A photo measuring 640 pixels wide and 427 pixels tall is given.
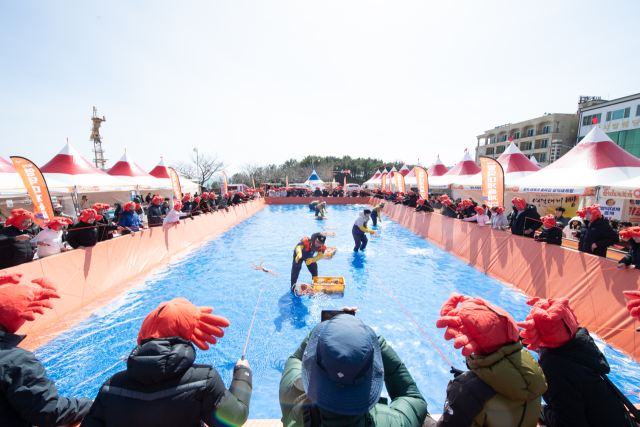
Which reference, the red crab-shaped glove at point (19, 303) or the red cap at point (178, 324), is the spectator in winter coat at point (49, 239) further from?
the red cap at point (178, 324)

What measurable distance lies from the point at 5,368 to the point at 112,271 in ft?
20.7

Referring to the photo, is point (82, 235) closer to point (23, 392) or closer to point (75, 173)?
point (23, 392)

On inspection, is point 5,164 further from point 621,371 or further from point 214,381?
point 621,371

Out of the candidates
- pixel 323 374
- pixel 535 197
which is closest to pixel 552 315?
pixel 323 374

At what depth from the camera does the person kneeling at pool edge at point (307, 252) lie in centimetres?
651

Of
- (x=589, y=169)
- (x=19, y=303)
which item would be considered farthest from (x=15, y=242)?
(x=589, y=169)

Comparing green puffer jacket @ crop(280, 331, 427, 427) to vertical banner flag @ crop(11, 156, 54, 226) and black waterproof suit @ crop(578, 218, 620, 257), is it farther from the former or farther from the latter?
vertical banner flag @ crop(11, 156, 54, 226)

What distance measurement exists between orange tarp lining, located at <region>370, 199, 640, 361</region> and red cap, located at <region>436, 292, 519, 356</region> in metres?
4.80

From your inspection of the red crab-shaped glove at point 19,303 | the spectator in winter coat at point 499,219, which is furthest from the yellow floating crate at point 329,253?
the red crab-shaped glove at point 19,303

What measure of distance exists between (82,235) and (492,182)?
39.5 ft

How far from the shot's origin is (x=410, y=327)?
5234mm

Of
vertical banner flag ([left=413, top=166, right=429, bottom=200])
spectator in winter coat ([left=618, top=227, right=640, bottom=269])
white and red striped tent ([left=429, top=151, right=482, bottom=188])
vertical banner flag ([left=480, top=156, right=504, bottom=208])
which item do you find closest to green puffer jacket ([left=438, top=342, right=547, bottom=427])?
spectator in winter coat ([left=618, top=227, right=640, bottom=269])

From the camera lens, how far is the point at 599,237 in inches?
217

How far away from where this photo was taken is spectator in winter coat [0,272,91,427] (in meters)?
1.71
